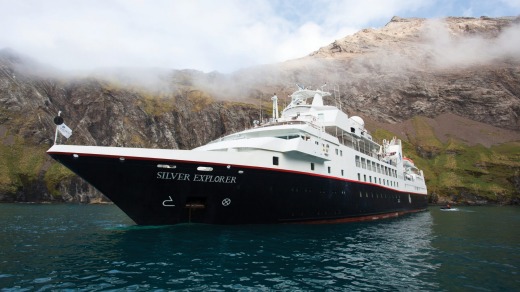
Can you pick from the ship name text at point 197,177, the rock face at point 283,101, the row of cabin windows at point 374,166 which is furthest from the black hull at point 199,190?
the rock face at point 283,101

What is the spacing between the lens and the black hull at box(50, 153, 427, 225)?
21.0 m

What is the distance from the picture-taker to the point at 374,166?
1592 inches

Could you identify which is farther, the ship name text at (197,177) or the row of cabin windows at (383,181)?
the row of cabin windows at (383,181)

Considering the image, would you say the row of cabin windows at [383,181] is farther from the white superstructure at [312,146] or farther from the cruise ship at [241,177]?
the cruise ship at [241,177]

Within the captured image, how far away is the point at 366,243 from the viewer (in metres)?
21.0

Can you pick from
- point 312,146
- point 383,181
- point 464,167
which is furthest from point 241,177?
point 464,167

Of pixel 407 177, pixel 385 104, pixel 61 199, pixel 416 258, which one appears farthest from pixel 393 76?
pixel 416 258

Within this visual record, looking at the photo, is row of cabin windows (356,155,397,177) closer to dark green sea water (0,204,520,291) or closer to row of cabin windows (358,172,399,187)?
row of cabin windows (358,172,399,187)

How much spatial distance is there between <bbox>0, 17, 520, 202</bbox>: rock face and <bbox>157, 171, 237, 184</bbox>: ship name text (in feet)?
300

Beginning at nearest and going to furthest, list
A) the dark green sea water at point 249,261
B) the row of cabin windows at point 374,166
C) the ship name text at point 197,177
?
the dark green sea water at point 249,261, the ship name text at point 197,177, the row of cabin windows at point 374,166

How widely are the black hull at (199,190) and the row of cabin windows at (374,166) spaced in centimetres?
957

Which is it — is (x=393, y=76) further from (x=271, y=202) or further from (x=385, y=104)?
(x=271, y=202)

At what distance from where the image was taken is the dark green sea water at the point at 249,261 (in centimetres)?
1209

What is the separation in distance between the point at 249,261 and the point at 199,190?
8.47 m
